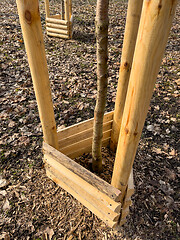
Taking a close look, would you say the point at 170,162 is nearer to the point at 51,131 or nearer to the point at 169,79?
the point at 51,131

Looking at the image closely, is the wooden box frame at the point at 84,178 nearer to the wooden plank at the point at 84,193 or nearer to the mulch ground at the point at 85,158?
the wooden plank at the point at 84,193

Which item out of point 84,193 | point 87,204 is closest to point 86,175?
point 84,193

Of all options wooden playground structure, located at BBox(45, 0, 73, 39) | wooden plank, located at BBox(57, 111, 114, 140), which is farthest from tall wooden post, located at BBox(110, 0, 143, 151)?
wooden playground structure, located at BBox(45, 0, 73, 39)

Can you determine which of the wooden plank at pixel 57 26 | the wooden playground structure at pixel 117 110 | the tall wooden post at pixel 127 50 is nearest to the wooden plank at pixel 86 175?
the wooden playground structure at pixel 117 110

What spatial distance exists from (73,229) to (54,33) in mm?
5897

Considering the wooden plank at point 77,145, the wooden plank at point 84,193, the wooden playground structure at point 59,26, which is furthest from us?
the wooden playground structure at point 59,26

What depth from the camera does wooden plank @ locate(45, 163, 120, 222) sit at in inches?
75.5

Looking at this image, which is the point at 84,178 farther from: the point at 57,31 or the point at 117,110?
the point at 57,31

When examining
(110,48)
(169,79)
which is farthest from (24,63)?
(169,79)

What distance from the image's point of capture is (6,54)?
548 centimetres

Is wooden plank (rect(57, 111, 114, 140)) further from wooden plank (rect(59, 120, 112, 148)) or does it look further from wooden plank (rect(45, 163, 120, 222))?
wooden plank (rect(45, 163, 120, 222))

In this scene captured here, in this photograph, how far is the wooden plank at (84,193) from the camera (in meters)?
1.92

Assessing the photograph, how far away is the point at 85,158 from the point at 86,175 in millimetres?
861

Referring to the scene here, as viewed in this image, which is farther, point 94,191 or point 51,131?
point 51,131
